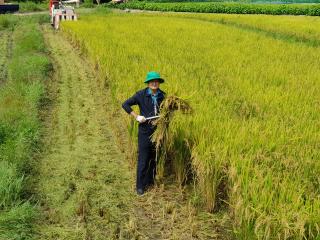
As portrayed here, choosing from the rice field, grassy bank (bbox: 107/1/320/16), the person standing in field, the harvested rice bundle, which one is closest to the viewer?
the rice field

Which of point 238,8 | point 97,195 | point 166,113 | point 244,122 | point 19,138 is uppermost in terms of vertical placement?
point 238,8

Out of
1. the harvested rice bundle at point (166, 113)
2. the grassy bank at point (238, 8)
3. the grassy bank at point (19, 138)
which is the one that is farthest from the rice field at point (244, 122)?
the grassy bank at point (238, 8)

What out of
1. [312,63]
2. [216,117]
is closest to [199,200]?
[216,117]

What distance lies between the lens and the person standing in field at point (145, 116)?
3777mm

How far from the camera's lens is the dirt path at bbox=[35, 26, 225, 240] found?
331 cm

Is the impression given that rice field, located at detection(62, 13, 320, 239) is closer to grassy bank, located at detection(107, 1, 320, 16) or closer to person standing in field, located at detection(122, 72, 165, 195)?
person standing in field, located at detection(122, 72, 165, 195)

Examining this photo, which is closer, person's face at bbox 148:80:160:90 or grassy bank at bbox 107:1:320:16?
person's face at bbox 148:80:160:90

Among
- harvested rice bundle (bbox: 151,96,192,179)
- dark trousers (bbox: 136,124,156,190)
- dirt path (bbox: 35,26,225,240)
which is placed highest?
harvested rice bundle (bbox: 151,96,192,179)

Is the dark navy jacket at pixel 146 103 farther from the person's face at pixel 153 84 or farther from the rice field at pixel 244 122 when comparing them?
the rice field at pixel 244 122

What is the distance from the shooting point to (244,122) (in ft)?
13.6

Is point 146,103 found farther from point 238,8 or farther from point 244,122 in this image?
point 238,8

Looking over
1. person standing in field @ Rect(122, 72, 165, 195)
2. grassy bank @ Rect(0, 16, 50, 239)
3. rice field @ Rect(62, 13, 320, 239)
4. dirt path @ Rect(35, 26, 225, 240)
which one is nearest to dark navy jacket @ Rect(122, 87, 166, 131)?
person standing in field @ Rect(122, 72, 165, 195)

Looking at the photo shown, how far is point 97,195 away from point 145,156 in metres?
0.57

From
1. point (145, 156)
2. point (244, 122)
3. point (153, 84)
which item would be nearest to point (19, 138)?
point (145, 156)
